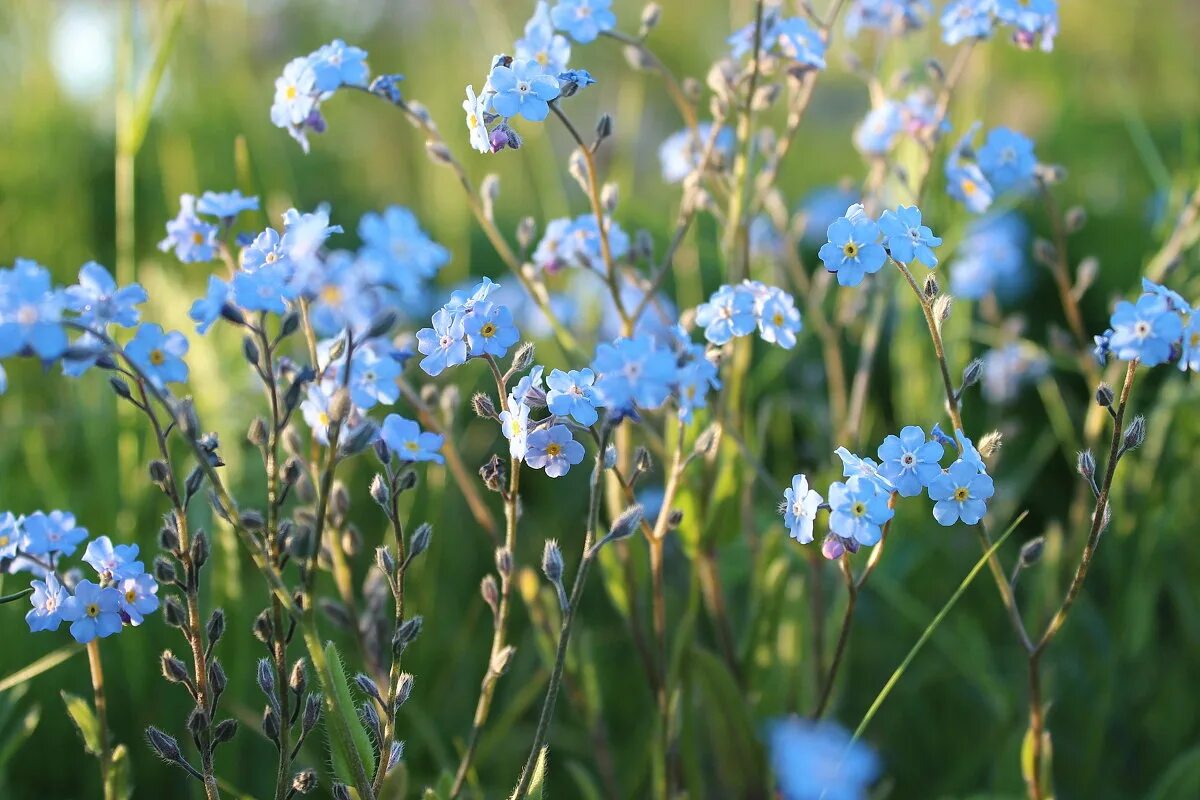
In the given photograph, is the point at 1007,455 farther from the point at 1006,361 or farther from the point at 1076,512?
the point at 1076,512

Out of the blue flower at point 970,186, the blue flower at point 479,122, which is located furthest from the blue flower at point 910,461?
the blue flower at point 970,186

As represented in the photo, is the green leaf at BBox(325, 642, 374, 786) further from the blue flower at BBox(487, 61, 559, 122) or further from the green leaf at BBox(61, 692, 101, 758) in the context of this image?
the blue flower at BBox(487, 61, 559, 122)

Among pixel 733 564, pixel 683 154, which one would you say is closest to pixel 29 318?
pixel 683 154

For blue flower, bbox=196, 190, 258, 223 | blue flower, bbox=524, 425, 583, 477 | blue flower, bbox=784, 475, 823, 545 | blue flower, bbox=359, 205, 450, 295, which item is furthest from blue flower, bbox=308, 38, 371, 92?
blue flower, bbox=784, 475, 823, 545

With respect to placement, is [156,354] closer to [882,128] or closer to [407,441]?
[407,441]

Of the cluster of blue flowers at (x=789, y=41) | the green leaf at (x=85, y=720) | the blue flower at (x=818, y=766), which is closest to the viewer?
the blue flower at (x=818, y=766)

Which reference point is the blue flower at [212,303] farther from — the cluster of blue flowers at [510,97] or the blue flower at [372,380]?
the cluster of blue flowers at [510,97]
